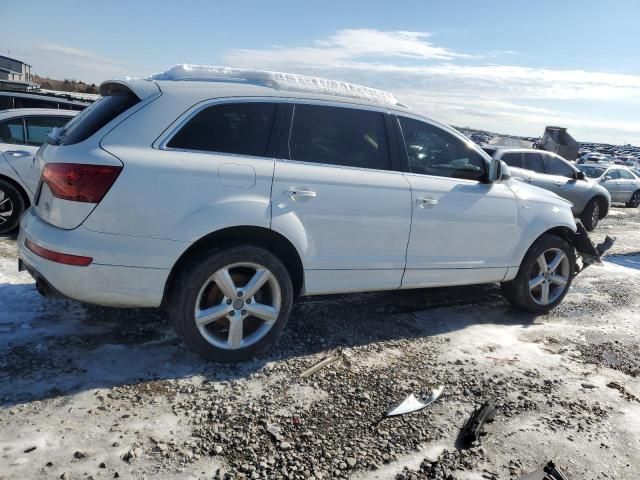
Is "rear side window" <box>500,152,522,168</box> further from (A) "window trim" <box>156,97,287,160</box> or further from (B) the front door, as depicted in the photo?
(A) "window trim" <box>156,97,287,160</box>

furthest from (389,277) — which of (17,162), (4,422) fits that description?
(17,162)

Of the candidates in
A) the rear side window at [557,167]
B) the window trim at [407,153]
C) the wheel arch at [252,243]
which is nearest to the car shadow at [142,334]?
the wheel arch at [252,243]

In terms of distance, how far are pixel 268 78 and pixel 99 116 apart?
1.25 metres

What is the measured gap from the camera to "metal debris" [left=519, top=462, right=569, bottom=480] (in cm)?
277

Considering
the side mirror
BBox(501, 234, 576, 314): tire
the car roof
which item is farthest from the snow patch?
the car roof

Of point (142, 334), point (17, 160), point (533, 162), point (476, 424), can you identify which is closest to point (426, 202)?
point (476, 424)

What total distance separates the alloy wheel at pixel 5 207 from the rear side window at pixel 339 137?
15.3 feet

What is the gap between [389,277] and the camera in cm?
428

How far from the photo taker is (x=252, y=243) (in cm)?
372

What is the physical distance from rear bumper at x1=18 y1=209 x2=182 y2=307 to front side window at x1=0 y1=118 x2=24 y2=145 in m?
4.15

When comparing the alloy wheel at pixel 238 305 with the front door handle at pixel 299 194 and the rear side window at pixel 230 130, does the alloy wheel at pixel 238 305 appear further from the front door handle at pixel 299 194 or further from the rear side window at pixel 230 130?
the rear side window at pixel 230 130

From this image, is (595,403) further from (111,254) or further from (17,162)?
(17,162)

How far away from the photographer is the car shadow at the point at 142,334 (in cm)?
339

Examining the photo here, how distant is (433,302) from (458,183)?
56.2 inches
